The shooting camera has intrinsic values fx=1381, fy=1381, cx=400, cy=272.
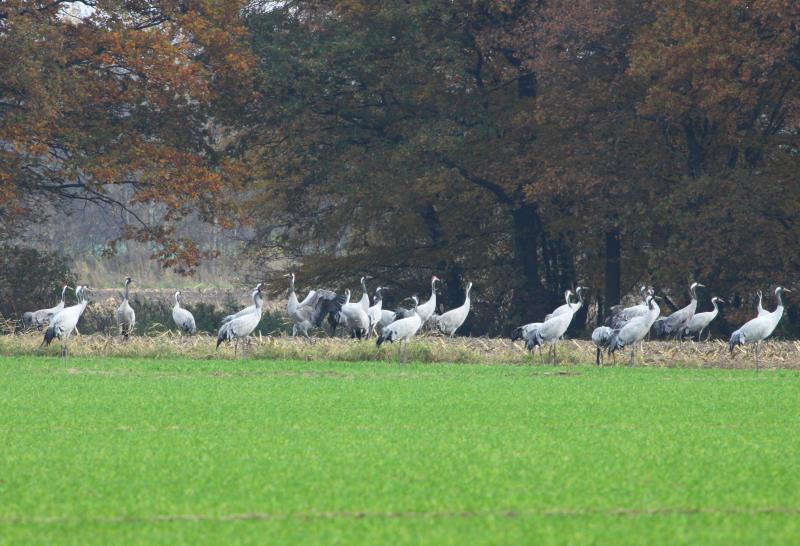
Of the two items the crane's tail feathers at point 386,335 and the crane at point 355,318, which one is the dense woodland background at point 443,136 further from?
the crane's tail feathers at point 386,335

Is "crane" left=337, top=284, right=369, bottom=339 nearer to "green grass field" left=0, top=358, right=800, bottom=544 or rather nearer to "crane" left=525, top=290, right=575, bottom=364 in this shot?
"crane" left=525, top=290, right=575, bottom=364

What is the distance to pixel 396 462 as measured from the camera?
12.0 meters

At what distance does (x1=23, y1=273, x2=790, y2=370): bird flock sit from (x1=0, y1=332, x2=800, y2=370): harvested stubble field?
251mm

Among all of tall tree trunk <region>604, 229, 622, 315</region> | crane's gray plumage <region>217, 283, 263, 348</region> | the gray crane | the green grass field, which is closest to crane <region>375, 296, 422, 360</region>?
crane's gray plumage <region>217, 283, 263, 348</region>

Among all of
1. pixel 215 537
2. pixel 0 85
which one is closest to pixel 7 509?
pixel 215 537

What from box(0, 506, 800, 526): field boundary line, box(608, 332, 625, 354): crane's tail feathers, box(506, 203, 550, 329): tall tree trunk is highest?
box(506, 203, 550, 329): tall tree trunk

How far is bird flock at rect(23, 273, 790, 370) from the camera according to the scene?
2630cm

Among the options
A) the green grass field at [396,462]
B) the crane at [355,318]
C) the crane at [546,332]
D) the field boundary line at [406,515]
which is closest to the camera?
the green grass field at [396,462]

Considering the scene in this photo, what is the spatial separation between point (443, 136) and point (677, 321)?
27.0ft

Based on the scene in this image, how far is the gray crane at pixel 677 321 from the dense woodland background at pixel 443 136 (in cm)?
132

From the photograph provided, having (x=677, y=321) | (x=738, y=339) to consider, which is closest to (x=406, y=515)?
(x=738, y=339)

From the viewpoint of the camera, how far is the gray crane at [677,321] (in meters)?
30.5

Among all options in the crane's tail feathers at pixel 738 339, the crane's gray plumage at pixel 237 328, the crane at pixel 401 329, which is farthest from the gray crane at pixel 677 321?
the crane's gray plumage at pixel 237 328

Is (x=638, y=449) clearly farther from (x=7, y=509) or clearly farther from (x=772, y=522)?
(x=7, y=509)
